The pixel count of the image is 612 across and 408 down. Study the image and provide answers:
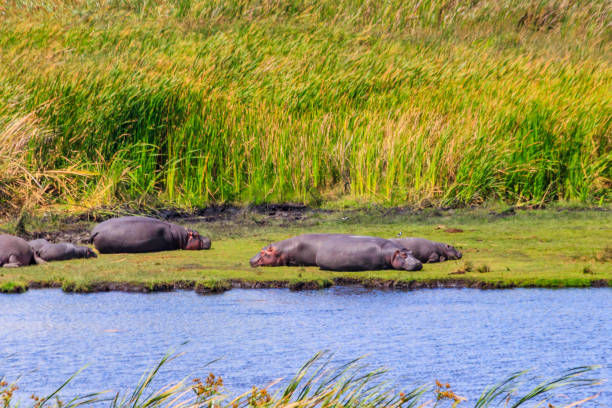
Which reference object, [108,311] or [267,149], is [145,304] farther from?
[267,149]

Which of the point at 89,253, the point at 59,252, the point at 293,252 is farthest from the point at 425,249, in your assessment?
the point at 59,252

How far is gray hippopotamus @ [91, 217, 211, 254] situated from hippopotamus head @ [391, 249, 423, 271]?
8.18ft

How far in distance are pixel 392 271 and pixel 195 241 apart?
2554 millimetres

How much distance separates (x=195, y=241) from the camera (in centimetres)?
1096

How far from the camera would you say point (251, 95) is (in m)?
16.3

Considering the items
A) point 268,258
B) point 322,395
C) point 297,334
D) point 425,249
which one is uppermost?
point 322,395

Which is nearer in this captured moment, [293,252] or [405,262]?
[405,262]

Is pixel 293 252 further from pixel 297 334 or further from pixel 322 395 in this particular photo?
pixel 322 395

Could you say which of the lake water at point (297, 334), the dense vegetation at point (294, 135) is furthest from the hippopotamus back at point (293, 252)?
the dense vegetation at point (294, 135)

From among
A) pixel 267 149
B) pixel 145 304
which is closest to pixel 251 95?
pixel 267 149

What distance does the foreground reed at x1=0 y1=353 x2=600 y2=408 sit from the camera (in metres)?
4.24

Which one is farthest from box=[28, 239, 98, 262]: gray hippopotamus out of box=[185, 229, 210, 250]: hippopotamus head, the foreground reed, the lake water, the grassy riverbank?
the foreground reed

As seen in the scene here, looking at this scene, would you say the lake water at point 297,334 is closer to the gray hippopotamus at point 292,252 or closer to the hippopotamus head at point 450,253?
the gray hippopotamus at point 292,252

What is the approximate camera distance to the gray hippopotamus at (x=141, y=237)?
10.8 m
